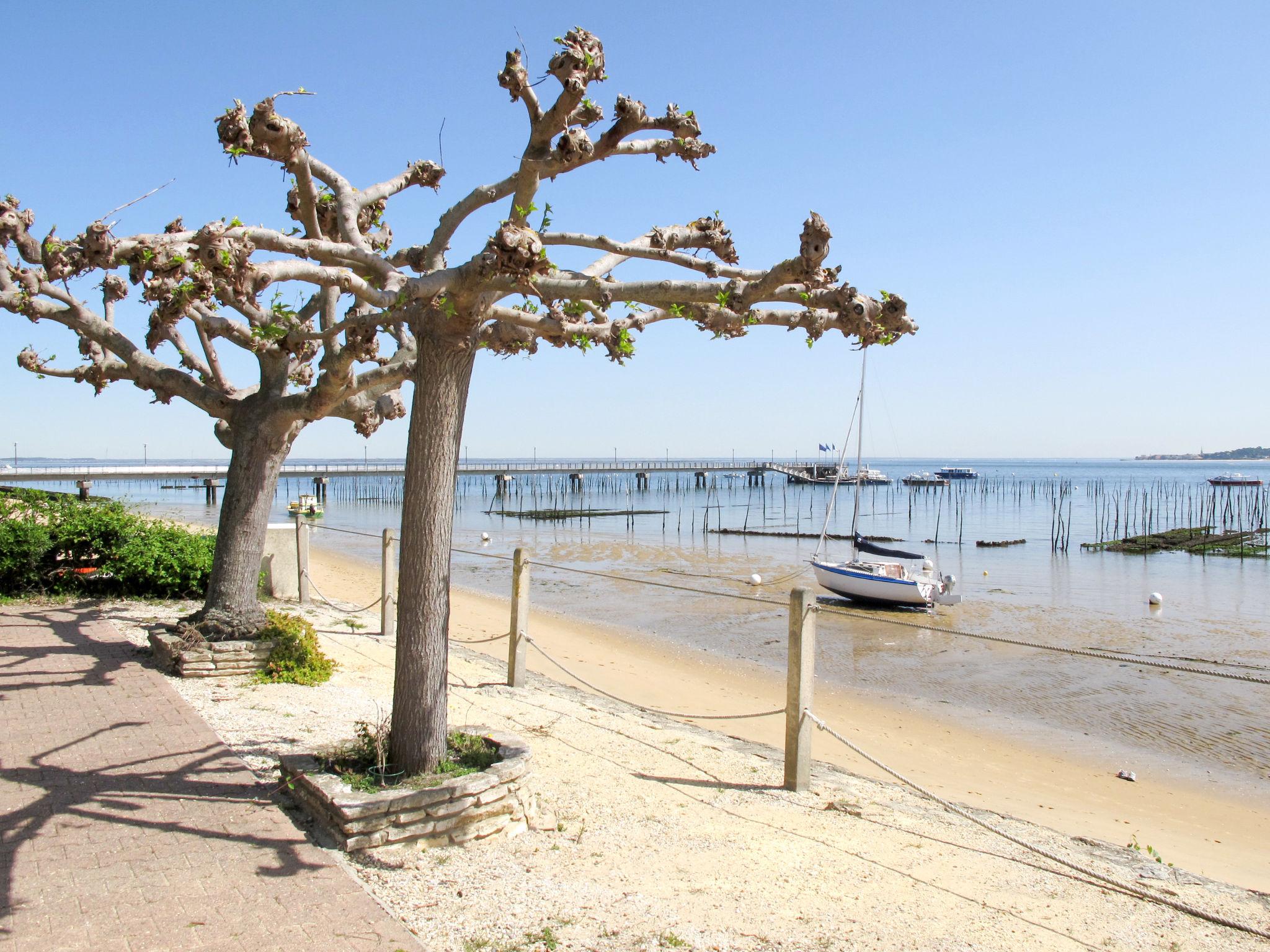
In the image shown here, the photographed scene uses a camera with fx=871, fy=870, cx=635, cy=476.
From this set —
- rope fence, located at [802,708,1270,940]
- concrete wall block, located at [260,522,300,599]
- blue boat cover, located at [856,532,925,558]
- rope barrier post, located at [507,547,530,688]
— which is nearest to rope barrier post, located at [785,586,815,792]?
rope fence, located at [802,708,1270,940]

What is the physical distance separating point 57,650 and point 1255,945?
33.9 ft

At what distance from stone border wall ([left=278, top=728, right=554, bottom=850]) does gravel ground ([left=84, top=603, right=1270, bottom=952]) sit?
9 cm

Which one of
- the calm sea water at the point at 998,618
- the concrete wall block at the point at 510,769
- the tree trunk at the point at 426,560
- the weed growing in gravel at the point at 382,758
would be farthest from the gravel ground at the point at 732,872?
the calm sea water at the point at 998,618

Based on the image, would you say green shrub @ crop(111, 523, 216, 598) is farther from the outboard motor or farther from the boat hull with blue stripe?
the outboard motor

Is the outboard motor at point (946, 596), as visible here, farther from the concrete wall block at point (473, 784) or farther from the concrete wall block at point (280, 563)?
the concrete wall block at point (473, 784)

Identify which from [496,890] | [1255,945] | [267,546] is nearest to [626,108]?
[496,890]

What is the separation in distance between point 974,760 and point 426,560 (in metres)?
8.38

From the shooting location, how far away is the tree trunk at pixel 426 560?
5.30 m

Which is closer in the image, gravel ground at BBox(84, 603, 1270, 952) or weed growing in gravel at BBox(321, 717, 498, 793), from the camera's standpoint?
gravel ground at BBox(84, 603, 1270, 952)

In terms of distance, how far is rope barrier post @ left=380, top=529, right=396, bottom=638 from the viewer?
38.3 feet

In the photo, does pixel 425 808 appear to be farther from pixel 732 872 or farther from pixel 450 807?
pixel 732 872

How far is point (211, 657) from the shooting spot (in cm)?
851

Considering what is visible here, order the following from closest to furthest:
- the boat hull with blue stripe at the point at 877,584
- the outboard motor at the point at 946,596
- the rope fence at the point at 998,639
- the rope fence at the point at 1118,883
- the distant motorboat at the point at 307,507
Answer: the rope fence at the point at 1118,883
the rope fence at the point at 998,639
the boat hull with blue stripe at the point at 877,584
the outboard motor at the point at 946,596
the distant motorboat at the point at 307,507

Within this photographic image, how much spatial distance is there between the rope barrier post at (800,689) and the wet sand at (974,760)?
277 cm
